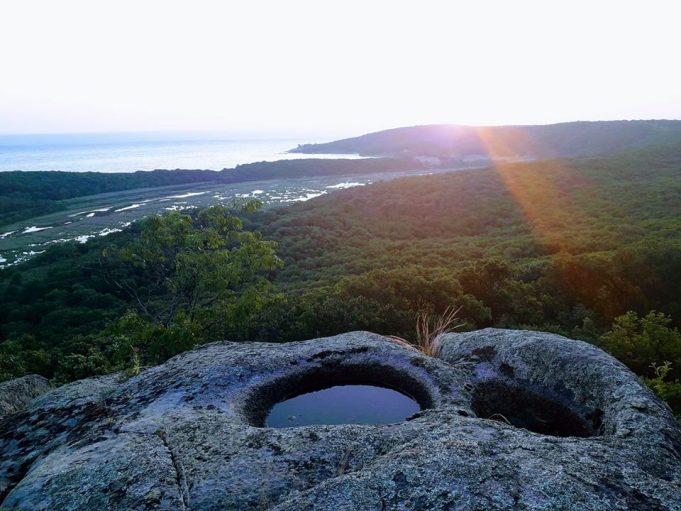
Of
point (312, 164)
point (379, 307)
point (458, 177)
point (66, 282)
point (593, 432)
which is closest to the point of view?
point (593, 432)

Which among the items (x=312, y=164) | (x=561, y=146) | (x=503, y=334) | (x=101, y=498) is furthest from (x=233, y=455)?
(x=561, y=146)

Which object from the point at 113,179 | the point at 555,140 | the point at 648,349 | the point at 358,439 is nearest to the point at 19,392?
the point at 358,439

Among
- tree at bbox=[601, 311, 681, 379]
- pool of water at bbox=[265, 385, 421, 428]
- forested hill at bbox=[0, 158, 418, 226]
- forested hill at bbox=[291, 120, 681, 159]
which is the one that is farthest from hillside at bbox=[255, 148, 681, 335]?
forested hill at bbox=[0, 158, 418, 226]

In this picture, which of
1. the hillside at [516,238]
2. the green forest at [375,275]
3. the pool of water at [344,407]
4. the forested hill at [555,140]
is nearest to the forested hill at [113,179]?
the forested hill at [555,140]

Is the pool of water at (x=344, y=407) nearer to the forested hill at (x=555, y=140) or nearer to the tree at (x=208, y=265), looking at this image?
the tree at (x=208, y=265)

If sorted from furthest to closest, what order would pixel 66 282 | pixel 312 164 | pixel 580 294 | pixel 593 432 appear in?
pixel 312 164 → pixel 66 282 → pixel 580 294 → pixel 593 432

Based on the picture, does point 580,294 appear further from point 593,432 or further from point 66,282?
point 66,282
